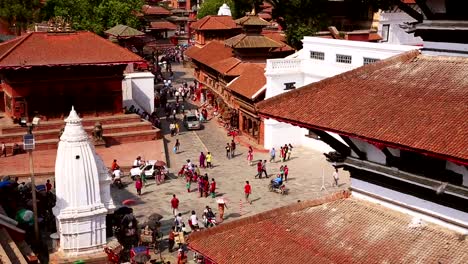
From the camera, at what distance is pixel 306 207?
970 centimetres

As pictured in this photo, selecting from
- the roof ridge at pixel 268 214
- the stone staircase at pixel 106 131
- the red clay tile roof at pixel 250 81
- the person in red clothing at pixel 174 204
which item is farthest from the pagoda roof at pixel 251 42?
the roof ridge at pixel 268 214

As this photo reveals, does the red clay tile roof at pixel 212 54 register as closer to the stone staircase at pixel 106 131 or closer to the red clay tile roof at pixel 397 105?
the stone staircase at pixel 106 131

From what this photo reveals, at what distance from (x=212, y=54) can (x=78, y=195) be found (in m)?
34.8

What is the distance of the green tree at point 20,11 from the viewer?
5409cm

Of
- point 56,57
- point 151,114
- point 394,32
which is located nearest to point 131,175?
point 56,57

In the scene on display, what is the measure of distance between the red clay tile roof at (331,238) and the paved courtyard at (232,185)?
12.8m

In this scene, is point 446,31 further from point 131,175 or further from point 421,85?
point 131,175

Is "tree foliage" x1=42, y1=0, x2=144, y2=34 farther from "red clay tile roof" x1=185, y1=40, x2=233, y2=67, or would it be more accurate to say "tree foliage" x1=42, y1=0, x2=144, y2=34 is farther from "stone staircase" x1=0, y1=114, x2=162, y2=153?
"stone staircase" x1=0, y1=114, x2=162, y2=153

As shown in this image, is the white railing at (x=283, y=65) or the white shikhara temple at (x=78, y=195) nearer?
the white shikhara temple at (x=78, y=195)

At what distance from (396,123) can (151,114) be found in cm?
3413

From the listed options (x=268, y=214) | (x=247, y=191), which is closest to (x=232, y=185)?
(x=247, y=191)

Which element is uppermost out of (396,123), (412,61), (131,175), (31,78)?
(412,61)

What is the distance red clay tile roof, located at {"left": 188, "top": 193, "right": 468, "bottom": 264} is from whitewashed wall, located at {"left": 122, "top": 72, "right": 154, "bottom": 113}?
3252 centimetres

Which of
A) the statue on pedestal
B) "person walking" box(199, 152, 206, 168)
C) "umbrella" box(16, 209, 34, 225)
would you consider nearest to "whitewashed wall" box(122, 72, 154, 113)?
the statue on pedestal
